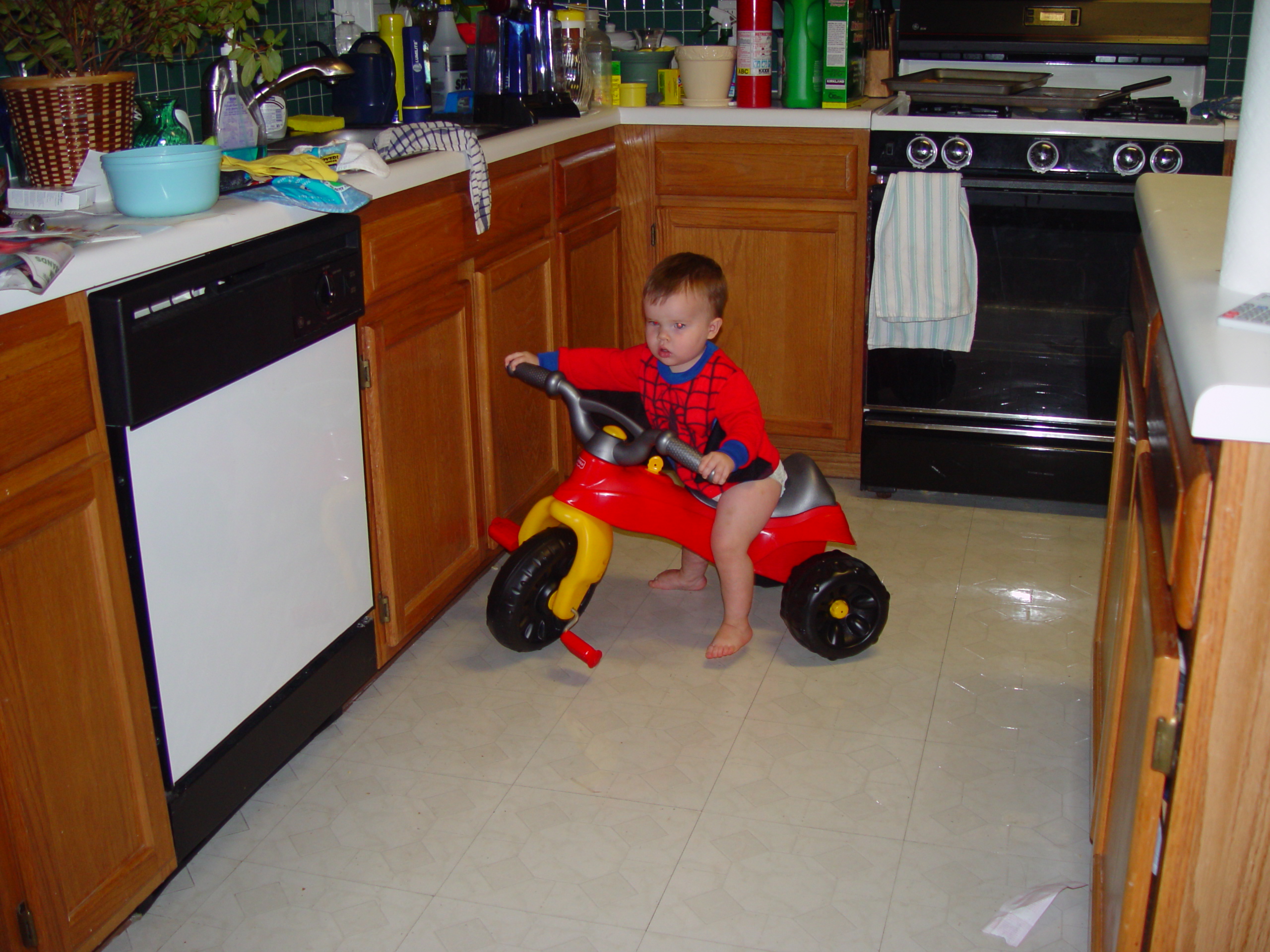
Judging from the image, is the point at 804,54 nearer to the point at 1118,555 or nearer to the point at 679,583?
the point at 679,583

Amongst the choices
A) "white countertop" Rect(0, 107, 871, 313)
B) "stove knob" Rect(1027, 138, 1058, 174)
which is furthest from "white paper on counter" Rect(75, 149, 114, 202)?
"stove knob" Rect(1027, 138, 1058, 174)

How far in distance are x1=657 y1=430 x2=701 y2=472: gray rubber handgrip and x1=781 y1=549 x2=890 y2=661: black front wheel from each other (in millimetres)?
330

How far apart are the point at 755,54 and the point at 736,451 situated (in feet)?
4.18

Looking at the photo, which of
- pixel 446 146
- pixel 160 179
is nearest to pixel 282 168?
pixel 160 179

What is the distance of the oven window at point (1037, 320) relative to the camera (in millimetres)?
2543

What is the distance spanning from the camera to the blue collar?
81.5 inches

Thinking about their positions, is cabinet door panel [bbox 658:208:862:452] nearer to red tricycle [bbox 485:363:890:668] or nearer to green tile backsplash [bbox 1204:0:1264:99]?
red tricycle [bbox 485:363:890:668]

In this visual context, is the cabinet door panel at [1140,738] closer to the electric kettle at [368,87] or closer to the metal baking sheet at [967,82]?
the metal baking sheet at [967,82]

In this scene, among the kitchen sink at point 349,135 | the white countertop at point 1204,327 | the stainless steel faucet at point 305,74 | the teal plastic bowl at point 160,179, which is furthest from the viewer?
the kitchen sink at point 349,135

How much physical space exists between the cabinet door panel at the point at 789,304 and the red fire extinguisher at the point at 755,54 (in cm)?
27

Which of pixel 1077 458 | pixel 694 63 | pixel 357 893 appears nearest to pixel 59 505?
pixel 357 893

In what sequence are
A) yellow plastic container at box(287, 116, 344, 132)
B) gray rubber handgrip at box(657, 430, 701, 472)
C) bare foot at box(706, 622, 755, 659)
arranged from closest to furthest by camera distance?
gray rubber handgrip at box(657, 430, 701, 472), bare foot at box(706, 622, 755, 659), yellow plastic container at box(287, 116, 344, 132)

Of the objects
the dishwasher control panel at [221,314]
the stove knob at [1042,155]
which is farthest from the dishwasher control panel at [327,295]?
the stove knob at [1042,155]

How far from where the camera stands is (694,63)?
2.79m
